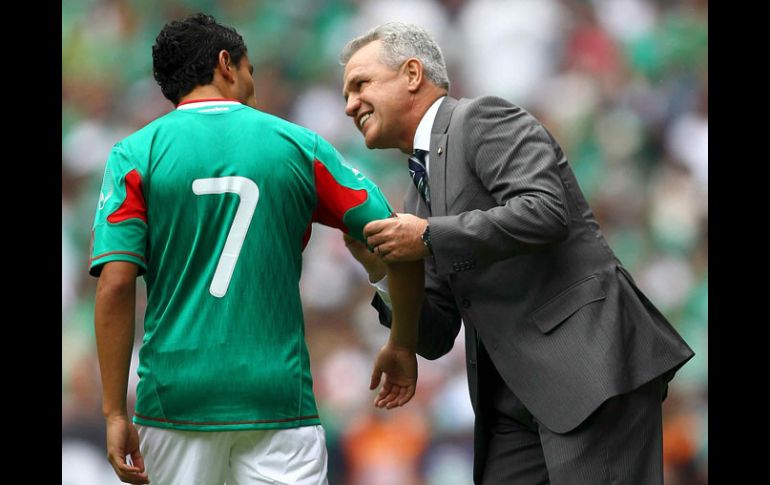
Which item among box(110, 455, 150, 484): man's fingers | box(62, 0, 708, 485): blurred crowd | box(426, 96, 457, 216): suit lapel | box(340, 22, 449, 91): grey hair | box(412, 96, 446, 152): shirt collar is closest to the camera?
box(110, 455, 150, 484): man's fingers

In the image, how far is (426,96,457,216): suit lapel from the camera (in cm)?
247

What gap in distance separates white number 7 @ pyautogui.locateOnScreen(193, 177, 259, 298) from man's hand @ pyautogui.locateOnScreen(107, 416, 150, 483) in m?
0.30

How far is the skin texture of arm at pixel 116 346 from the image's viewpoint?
6.91ft

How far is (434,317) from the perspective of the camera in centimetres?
264

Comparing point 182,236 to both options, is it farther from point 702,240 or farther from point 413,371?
point 702,240

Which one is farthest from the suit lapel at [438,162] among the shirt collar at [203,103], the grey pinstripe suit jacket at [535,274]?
the shirt collar at [203,103]

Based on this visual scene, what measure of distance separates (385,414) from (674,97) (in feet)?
4.92

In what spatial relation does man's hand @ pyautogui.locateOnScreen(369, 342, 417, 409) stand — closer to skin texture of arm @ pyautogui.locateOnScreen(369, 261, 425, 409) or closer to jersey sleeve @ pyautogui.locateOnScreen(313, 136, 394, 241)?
skin texture of arm @ pyautogui.locateOnScreen(369, 261, 425, 409)

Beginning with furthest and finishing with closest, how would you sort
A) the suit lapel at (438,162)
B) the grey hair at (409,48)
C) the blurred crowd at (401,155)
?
1. the blurred crowd at (401,155)
2. the grey hair at (409,48)
3. the suit lapel at (438,162)

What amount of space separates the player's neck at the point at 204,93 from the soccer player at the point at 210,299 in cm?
7

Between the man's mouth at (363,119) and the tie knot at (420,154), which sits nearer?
the tie knot at (420,154)

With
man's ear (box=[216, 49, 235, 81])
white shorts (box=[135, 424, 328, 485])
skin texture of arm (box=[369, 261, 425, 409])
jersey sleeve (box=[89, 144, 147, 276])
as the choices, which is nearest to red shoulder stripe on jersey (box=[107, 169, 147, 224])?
jersey sleeve (box=[89, 144, 147, 276])

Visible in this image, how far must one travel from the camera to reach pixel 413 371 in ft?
8.62

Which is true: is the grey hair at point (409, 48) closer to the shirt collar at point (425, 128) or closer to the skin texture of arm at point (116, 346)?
A: the shirt collar at point (425, 128)
